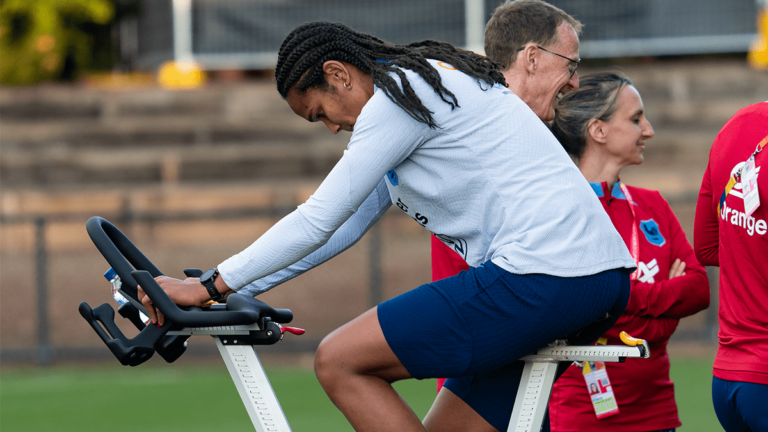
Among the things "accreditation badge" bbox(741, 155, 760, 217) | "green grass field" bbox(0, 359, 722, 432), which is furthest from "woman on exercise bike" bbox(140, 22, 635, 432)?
"green grass field" bbox(0, 359, 722, 432)

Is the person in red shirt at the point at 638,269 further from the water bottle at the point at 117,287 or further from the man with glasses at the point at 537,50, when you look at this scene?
the water bottle at the point at 117,287

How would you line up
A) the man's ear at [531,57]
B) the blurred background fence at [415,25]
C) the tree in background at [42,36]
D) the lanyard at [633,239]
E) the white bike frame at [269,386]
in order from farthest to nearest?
the tree in background at [42,36]
the blurred background fence at [415,25]
the lanyard at [633,239]
the man's ear at [531,57]
the white bike frame at [269,386]

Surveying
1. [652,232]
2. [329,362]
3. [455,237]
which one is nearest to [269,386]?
[329,362]

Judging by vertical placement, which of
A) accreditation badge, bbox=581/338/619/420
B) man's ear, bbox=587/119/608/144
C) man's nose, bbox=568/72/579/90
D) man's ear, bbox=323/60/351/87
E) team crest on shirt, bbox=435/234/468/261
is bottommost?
accreditation badge, bbox=581/338/619/420

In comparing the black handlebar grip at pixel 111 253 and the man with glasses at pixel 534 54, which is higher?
the man with glasses at pixel 534 54

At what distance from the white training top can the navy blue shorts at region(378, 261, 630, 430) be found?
5cm

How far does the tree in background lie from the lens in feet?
44.3

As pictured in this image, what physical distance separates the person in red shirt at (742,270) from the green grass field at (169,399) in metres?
4.00

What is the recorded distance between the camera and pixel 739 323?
8.63ft

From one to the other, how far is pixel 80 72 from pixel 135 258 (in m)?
12.6

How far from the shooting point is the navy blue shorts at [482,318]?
89.3 inches

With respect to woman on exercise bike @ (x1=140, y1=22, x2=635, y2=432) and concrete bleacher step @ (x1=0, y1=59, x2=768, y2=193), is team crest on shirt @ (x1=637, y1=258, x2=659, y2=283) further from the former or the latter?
concrete bleacher step @ (x1=0, y1=59, x2=768, y2=193)

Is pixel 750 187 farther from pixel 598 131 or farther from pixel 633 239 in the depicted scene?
pixel 598 131

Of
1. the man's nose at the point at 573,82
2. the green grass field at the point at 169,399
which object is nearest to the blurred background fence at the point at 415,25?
the green grass field at the point at 169,399
